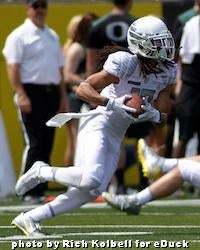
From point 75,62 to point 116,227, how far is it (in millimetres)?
3967

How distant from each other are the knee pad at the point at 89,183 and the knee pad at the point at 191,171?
1.02 meters

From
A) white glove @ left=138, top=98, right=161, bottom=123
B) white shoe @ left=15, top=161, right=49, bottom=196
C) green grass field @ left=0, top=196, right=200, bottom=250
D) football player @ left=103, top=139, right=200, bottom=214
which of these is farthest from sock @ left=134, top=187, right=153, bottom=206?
white glove @ left=138, top=98, right=161, bottom=123

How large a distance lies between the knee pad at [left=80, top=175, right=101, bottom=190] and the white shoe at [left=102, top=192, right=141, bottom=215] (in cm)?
151

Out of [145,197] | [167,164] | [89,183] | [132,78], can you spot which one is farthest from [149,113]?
[167,164]

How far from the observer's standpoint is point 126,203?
30.6ft

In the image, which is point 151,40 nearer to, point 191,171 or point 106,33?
point 191,171

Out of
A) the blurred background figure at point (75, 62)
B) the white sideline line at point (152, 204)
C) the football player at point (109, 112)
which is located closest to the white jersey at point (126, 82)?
the football player at point (109, 112)

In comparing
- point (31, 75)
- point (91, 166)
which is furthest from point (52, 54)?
point (91, 166)

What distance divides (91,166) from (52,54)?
3720mm

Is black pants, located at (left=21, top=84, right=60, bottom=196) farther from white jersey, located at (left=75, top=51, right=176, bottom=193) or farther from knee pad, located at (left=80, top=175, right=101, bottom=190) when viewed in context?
knee pad, located at (left=80, top=175, right=101, bottom=190)

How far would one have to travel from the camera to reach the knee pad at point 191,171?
334 inches

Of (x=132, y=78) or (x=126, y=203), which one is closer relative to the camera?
(x=132, y=78)

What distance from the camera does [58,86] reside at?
11.4 m

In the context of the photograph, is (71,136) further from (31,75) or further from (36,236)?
(36,236)
